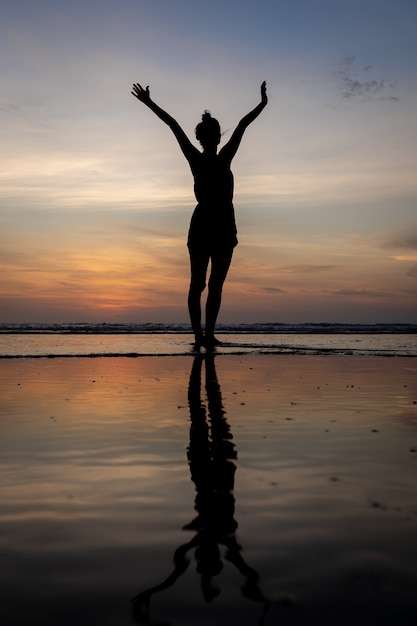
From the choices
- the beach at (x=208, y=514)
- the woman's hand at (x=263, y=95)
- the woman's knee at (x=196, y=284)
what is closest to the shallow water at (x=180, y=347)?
the woman's knee at (x=196, y=284)

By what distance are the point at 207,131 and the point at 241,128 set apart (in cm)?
52

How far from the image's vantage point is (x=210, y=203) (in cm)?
960

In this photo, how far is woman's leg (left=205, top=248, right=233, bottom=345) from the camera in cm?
989

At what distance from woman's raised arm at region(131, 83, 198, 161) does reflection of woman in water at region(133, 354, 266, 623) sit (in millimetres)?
6392

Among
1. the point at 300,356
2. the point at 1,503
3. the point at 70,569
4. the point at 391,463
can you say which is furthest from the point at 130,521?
the point at 300,356

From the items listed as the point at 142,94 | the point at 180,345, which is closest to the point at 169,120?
the point at 142,94

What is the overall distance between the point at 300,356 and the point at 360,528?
836 cm

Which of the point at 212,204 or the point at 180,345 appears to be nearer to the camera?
the point at 212,204

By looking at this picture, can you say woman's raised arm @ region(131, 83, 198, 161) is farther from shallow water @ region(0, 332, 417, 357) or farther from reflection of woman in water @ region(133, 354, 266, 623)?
reflection of woman in water @ region(133, 354, 266, 623)

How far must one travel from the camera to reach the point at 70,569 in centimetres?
153

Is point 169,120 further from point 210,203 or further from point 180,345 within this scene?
point 180,345

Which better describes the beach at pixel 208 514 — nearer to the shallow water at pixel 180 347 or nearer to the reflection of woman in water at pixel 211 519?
the reflection of woman in water at pixel 211 519

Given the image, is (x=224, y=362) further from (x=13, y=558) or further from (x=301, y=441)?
(x=13, y=558)

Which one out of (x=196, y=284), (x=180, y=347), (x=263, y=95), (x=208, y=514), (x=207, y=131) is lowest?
(x=208, y=514)
